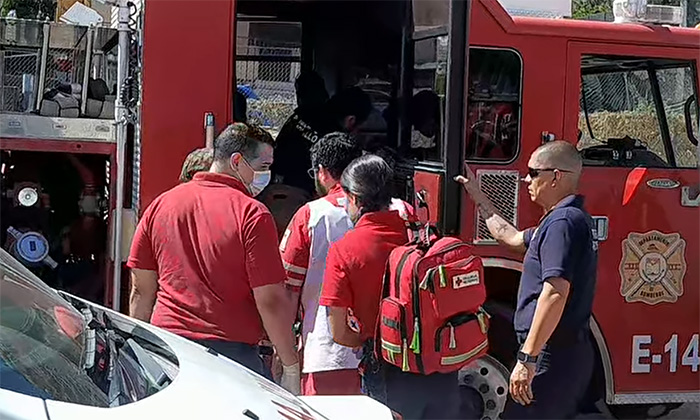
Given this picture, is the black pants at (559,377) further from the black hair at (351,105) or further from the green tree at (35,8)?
the green tree at (35,8)

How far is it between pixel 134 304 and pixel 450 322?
1.29 m

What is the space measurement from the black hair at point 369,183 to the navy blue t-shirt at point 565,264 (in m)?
0.62

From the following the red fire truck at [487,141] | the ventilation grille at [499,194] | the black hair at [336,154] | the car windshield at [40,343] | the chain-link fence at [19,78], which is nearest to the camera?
the car windshield at [40,343]

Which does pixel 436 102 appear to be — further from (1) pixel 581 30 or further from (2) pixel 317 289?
(2) pixel 317 289

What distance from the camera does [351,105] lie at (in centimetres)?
559

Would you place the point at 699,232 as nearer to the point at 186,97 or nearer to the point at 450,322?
the point at 450,322

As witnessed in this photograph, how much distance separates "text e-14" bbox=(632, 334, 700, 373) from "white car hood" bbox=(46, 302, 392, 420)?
2405 millimetres

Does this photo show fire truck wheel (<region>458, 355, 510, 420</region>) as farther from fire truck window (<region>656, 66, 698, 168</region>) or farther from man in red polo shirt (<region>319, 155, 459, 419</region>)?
fire truck window (<region>656, 66, 698, 168</region>)

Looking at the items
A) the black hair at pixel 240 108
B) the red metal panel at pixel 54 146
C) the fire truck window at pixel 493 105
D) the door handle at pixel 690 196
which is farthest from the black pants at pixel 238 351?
the door handle at pixel 690 196

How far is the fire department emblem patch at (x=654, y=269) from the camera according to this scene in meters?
4.89

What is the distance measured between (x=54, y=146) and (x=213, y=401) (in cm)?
235

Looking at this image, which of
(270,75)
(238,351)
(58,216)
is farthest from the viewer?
(270,75)

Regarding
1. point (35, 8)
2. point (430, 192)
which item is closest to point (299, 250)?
point (430, 192)

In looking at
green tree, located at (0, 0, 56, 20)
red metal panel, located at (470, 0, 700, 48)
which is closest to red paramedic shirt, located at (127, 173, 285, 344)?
red metal panel, located at (470, 0, 700, 48)
